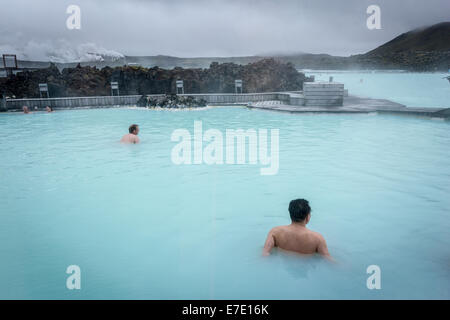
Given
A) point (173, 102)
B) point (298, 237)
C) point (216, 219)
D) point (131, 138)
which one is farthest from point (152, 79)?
point (298, 237)

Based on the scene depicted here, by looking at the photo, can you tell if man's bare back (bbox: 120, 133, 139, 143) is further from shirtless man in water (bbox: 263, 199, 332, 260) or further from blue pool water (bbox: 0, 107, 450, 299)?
shirtless man in water (bbox: 263, 199, 332, 260)

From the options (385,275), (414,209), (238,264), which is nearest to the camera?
(385,275)

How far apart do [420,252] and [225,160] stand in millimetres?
5175

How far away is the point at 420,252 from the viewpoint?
424 cm

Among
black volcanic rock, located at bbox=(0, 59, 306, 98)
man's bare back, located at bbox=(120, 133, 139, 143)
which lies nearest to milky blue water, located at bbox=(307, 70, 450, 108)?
black volcanic rock, located at bbox=(0, 59, 306, 98)

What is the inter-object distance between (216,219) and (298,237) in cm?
191

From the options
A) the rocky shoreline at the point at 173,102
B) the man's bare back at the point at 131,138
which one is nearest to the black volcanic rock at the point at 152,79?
the rocky shoreline at the point at 173,102

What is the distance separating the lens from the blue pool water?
3.70 metres

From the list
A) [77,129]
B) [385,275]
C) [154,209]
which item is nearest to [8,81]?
[77,129]

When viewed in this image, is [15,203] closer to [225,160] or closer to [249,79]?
[225,160]

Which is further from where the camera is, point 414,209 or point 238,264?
point 414,209

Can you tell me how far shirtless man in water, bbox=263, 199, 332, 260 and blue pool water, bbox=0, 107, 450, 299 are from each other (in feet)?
0.45

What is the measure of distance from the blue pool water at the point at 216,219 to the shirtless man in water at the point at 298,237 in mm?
137

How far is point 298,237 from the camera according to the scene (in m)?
3.73
